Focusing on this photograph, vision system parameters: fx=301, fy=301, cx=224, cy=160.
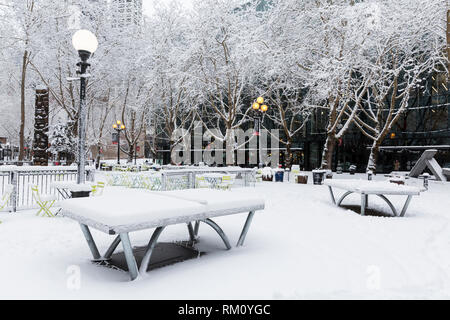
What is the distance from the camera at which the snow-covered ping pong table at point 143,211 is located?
3432 mm

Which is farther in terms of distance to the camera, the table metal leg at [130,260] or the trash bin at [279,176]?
the trash bin at [279,176]

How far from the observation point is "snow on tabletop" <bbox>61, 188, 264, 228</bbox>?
344cm

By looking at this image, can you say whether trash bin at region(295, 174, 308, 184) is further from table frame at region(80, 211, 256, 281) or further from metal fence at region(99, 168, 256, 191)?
table frame at region(80, 211, 256, 281)

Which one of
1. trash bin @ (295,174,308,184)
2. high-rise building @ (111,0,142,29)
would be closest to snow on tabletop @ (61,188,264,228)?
trash bin @ (295,174,308,184)

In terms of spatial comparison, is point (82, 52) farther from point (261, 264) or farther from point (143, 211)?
point (261, 264)

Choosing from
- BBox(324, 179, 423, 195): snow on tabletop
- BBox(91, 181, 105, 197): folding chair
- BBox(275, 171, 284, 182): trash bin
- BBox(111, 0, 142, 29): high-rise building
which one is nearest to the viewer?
BBox(324, 179, 423, 195): snow on tabletop

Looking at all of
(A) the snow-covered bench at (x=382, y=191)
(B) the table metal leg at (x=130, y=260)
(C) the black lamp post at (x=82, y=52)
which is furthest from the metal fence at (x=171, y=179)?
(B) the table metal leg at (x=130, y=260)

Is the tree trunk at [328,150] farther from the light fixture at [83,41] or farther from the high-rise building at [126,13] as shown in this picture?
the high-rise building at [126,13]

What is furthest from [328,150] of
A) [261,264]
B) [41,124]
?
[41,124]

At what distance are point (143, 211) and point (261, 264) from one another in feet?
6.01

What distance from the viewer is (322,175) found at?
17062 millimetres

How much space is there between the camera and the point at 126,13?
23.0 metres

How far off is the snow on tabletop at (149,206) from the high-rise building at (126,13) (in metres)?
22.0
